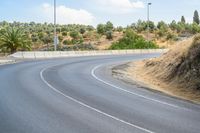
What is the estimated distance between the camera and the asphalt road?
12.9 metres

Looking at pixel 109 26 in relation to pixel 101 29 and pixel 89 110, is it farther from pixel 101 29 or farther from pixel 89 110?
pixel 89 110

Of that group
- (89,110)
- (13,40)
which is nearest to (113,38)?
(13,40)

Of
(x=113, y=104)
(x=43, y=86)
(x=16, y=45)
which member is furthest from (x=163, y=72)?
(x=16, y=45)

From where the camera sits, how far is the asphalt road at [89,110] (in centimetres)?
1287

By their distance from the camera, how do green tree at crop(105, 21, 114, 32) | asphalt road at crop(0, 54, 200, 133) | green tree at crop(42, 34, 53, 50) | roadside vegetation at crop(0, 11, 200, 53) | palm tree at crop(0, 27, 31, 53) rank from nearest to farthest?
asphalt road at crop(0, 54, 200, 133), palm tree at crop(0, 27, 31, 53), roadside vegetation at crop(0, 11, 200, 53), green tree at crop(42, 34, 53, 50), green tree at crop(105, 21, 114, 32)

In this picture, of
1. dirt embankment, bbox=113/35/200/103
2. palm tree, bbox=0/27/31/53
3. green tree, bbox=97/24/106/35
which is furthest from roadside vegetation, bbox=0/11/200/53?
dirt embankment, bbox=113/35/200/103

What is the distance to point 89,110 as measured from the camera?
15898 millimetres

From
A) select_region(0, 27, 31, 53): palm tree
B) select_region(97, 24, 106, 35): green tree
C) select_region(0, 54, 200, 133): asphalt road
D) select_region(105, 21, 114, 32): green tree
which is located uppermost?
select_region(105, 21, 114, 32): green tree

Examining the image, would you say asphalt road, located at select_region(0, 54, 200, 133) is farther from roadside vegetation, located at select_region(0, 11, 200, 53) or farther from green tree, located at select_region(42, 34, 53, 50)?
green tree, located at select_region(42, 34, 53, 50)

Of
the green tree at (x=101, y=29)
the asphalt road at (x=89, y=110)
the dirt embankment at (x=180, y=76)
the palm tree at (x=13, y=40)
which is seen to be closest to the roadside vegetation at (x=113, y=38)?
the green tree at (x=101, y=29)

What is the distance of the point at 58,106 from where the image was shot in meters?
16.5

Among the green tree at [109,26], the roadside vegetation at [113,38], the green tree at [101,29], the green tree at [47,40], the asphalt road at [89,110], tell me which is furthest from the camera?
the green tree at [109,26]

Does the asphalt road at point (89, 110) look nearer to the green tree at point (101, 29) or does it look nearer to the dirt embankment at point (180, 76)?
the dirt embankment at point (180, 76)

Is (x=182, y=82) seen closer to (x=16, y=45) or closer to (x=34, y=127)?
(x=34, y=127)
